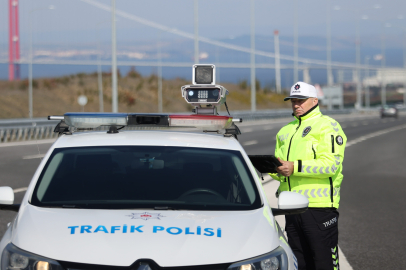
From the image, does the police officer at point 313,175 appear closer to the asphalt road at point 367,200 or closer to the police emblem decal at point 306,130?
the police emblem decal at point 306,130

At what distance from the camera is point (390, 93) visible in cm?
16738

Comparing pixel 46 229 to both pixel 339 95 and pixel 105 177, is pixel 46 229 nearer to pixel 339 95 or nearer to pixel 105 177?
pixel 105 177

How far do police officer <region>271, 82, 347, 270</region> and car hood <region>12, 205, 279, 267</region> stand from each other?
2.74 ft

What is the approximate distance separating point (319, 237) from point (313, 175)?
0.42 meters

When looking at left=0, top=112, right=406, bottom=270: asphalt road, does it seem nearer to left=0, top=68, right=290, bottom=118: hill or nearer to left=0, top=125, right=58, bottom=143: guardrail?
left=0, top=125, right=58, bottom=143: guardrail

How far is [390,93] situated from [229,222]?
170 meters

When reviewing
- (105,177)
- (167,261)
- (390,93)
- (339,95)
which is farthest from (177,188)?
(390,93)

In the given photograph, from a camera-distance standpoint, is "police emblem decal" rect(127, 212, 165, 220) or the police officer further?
the police officer

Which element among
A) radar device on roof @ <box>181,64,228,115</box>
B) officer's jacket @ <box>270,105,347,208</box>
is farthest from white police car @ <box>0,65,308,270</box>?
radar device on roof @ <box>181,64,228,115</box>

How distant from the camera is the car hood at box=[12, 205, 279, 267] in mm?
3219

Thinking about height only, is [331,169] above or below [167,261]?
above

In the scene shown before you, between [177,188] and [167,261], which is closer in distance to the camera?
[167,261]

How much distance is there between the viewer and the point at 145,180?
4301 mm

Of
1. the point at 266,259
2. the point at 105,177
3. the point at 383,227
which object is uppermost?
the point at 105,177
